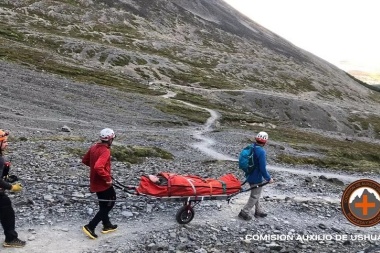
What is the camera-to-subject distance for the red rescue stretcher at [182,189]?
15266 mm

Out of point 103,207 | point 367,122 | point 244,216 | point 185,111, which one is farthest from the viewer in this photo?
point 367,122

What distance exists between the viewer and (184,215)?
16203 mm

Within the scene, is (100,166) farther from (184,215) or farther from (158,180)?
(184,215)

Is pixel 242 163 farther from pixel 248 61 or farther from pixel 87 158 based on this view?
pixel 248 61

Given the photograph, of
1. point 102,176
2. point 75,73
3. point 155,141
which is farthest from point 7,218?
point 75,73

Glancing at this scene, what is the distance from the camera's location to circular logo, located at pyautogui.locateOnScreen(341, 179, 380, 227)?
57.4 feet

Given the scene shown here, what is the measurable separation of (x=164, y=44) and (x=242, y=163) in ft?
571

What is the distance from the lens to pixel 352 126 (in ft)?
392

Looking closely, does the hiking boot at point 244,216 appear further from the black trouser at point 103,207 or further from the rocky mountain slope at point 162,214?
the black trouser at point 103,207

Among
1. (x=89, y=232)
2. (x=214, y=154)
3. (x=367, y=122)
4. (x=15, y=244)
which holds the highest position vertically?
(x=367, y=122)

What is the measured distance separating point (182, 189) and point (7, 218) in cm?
674

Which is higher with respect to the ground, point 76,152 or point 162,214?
point 162,214

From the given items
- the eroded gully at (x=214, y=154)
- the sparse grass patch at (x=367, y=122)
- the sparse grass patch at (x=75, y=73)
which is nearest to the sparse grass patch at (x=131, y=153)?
the eroded gully at (x=214, y=154)

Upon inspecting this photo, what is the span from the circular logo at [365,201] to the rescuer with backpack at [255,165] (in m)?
3.96
